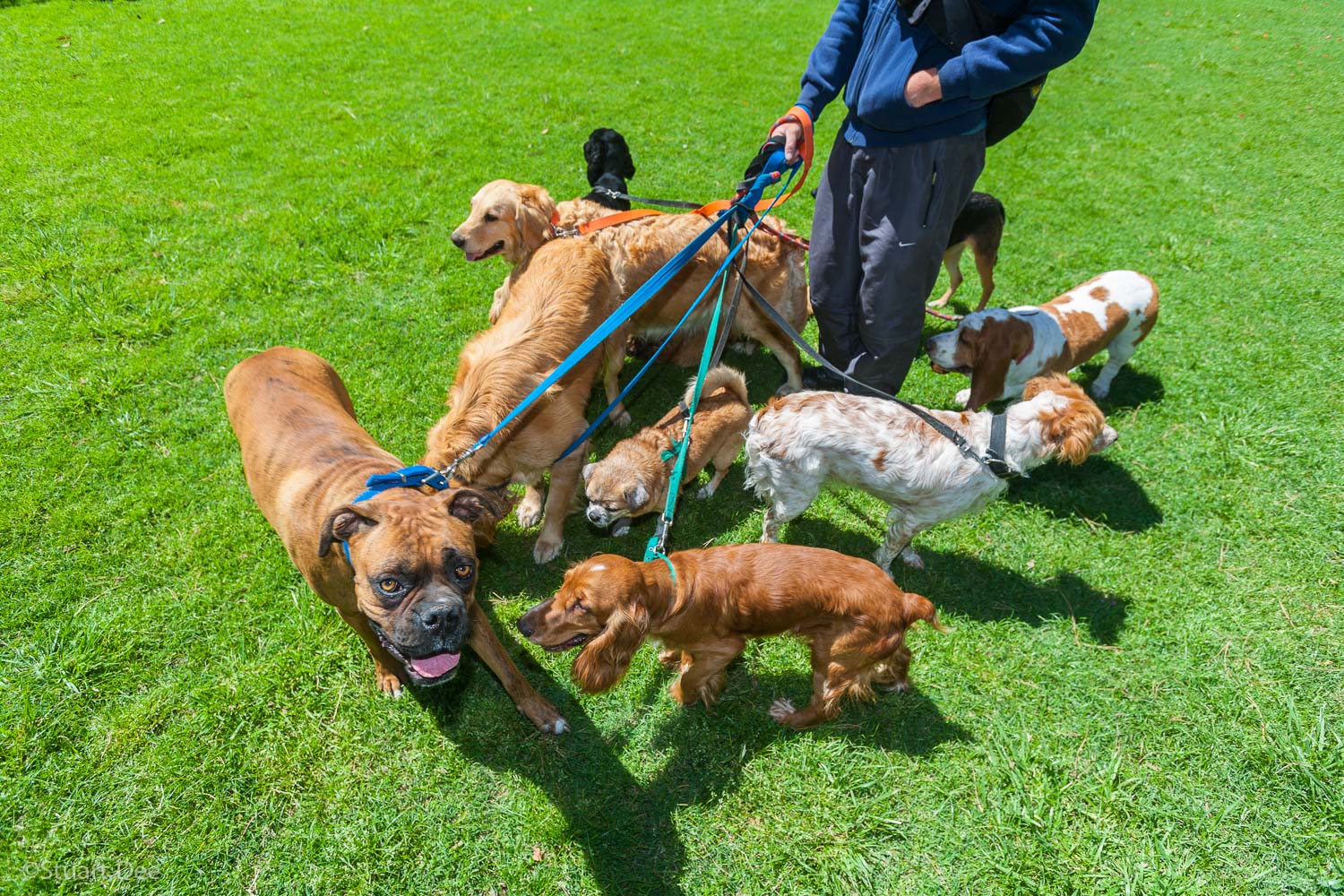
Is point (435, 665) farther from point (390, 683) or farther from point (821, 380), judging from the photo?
point (821, 380)

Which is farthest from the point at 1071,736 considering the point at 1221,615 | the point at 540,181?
the point at 540,181

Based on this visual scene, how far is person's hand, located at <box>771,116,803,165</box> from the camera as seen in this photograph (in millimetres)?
4238

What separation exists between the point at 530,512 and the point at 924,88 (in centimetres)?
384

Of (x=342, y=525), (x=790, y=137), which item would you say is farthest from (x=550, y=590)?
(x=790, y=137)

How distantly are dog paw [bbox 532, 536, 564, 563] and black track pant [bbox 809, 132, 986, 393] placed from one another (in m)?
2.71

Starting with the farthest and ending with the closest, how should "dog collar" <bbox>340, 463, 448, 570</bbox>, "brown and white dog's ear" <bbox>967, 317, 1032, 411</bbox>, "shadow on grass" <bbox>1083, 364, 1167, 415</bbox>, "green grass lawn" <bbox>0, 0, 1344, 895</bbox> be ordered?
"shadow on grass" <bbox>1083, 364, 1167, 415</bbox>, "brown and white dog's ear" <bbox>967, 317, 1032, 411</bbox>, "green grass lawn" <bbox>0, 0, 1344, 895</bbox>, "dog collar" <bbox>340, 463, 448, 570</bbox>

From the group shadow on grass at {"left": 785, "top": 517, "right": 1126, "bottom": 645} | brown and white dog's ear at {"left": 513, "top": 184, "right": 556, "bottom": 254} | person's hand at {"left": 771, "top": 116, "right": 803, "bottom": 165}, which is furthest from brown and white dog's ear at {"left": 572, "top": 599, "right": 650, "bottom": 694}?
brown and white dog's ear at {"left": 513, "top": 184, "right": 556, "bottom": 254}

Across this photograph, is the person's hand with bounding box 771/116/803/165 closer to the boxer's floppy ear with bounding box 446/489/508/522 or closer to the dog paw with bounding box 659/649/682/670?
the boxer's floppy ear with bounding box 446/489/508/522

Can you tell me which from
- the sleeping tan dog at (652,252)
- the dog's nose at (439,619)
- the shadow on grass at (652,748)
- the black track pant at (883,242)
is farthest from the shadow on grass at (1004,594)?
the dog's nose at (439,619)

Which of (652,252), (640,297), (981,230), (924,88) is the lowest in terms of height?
(981,230)

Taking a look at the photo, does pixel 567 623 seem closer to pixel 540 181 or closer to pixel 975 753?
pixel 975 753

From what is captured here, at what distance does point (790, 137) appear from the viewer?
167 inches

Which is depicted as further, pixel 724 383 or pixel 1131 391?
pixel 1131 391

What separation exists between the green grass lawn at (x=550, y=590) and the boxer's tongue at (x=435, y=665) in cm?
92
